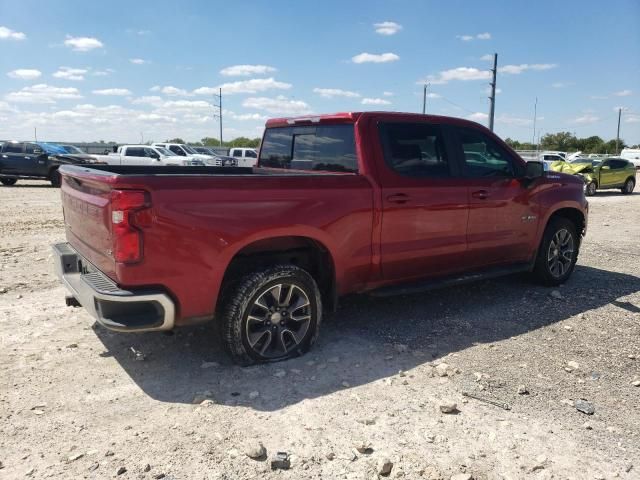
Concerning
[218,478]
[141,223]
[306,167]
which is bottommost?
[218,478]

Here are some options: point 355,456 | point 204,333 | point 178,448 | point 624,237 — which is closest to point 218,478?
point 178,448

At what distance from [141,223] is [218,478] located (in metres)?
1.58

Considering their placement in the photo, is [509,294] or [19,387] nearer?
[19,387]

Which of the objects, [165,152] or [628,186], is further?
[165,152]

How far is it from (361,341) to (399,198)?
1.28 metres

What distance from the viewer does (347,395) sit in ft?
12.1

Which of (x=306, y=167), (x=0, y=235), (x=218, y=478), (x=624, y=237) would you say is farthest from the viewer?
(x=624, y=237)

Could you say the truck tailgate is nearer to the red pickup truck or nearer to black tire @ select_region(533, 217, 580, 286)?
the red pickup truck

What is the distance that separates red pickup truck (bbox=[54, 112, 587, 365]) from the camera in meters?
3.47

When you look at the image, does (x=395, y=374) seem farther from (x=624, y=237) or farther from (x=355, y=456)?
(x=624, y=237)

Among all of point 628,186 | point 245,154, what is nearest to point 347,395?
point 628,186

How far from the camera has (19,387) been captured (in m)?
3.68

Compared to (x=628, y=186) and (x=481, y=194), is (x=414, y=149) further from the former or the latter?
(x=628, y=186)

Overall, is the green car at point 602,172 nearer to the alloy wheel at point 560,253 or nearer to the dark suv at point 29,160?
the alloy wheel at point 560,253
